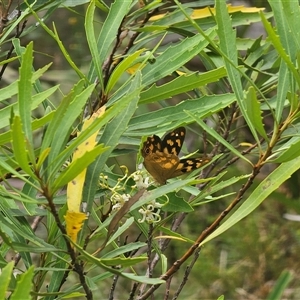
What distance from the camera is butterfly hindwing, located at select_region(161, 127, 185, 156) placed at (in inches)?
23.7

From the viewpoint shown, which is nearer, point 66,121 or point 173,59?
point 66,121

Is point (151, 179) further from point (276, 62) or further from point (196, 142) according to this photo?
point (196, 142)

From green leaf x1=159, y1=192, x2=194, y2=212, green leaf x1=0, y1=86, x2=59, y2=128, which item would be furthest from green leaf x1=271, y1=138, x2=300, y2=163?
green leaf x1=0, y1=86, x2=59, y2=128

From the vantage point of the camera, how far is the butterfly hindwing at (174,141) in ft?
1.98

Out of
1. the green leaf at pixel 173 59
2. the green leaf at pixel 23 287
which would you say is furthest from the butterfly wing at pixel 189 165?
the green leaf at pixel 23 287

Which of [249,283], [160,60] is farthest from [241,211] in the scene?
[249,283]

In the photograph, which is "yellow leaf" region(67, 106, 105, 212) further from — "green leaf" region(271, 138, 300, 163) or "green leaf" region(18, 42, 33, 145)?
"green leaf" region(271, 138, 300, 163)

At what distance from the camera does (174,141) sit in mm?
618

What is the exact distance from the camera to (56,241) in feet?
1.96

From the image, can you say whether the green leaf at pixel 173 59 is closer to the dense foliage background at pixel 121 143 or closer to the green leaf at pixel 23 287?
the dense foliage background at pixel 121 143

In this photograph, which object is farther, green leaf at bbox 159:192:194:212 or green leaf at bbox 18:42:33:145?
green leaf at bbox 159:192:194:212

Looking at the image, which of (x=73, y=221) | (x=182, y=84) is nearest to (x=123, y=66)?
(x=182, y=84)

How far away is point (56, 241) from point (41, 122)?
0.16m

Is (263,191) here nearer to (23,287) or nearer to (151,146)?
(151,146)
